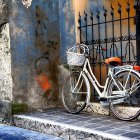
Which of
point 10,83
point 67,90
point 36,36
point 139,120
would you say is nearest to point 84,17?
point 36,36

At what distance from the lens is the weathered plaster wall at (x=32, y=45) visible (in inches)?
270

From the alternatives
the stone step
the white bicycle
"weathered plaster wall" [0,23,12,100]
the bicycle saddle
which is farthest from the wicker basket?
"weathered plaster wall" [0,23,12,100]

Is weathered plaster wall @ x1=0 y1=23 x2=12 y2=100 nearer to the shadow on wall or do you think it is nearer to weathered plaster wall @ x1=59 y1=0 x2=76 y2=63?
the shadow on wall

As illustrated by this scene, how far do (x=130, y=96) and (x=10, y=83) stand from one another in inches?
93.5

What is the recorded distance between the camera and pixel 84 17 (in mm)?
7293

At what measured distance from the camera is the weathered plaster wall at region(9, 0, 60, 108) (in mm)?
6867

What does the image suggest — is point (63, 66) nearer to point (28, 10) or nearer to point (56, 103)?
point (56, 103)

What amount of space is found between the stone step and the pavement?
11 centimetres

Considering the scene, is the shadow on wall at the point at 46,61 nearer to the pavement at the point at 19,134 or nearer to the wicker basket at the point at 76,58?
the wicker basket at the point at 76,58

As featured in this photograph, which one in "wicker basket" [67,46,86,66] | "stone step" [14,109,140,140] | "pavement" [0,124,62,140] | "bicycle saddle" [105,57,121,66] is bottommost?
"pavement" [0,124,62,140]

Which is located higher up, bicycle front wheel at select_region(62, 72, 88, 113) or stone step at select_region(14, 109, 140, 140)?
bicycle front wheel at select_region(62, 72, 88, 113)

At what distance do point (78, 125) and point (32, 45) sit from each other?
2163 millimetres

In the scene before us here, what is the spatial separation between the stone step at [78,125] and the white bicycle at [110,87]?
0.22 metres

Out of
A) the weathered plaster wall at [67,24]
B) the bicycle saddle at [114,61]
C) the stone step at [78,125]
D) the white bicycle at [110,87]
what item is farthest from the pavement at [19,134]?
the weathered plaster wall at [67,24]
